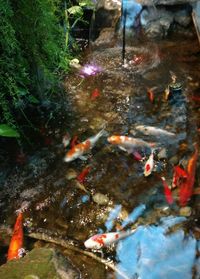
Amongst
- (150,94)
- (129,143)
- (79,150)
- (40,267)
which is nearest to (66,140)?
(79,150)

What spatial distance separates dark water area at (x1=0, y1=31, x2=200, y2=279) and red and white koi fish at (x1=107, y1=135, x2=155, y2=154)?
8 centimetres

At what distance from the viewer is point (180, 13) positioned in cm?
823

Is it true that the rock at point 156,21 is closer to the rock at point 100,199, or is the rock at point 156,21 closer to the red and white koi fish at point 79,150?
the red and white koi fish at point 79,150

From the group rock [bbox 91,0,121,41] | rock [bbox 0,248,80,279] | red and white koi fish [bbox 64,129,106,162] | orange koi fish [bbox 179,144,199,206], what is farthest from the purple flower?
rock [bbox 0,248,80,279]

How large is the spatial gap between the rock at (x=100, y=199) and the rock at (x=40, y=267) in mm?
956

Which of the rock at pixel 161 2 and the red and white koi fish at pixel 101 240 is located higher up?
the rock at pixel 161 2

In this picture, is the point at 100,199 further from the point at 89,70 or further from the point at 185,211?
the point at 89,70

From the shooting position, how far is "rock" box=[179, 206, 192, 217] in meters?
3.98

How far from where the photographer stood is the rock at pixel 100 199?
4.25 metres

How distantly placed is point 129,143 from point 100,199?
0.88 m

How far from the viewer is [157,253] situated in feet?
11.9

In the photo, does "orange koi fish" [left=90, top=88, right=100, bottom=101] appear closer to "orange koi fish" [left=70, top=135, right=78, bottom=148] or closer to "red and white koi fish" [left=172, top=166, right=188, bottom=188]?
"orange koi fish" [left=70, top=135, right=78, bottom=148]

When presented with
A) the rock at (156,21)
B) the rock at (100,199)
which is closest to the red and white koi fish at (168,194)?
the rock at (100,199)

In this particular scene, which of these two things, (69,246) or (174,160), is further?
(174,160)
